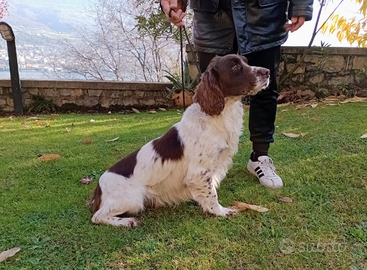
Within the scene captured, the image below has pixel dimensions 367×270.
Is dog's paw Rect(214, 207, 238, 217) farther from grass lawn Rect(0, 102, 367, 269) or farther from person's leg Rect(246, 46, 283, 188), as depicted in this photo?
person's leg Rect(246, 46, 283, 188)

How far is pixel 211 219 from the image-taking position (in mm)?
2275

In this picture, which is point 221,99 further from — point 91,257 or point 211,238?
point 91,257

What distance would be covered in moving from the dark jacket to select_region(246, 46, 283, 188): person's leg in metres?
0.15

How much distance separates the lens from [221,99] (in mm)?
2314

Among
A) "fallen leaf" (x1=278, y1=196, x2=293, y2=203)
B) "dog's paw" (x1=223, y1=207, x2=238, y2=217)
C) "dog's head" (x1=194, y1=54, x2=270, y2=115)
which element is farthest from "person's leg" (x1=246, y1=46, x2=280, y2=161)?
"dog's paw" (x1=223, y1=207, x2=238, y2=217)

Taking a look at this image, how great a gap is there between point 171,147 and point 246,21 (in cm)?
127

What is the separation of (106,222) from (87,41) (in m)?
10.3

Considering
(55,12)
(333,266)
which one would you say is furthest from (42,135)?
(55,12)

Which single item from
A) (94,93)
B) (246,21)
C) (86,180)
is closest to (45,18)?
(94,93)

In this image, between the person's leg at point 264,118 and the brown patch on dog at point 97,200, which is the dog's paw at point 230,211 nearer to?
the person's leg at point 264,118

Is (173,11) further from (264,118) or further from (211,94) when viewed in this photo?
(264,118)

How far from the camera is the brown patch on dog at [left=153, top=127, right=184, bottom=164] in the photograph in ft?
7.74

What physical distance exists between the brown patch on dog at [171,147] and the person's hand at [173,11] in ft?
3.17

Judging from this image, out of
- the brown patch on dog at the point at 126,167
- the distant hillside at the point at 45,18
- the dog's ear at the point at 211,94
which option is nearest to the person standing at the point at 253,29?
the dog's ear at the point at 211,94
